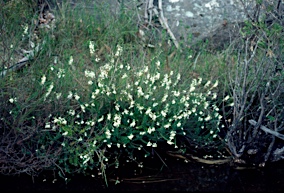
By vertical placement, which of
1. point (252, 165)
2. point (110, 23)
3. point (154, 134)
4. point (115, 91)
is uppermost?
point (110, 23)

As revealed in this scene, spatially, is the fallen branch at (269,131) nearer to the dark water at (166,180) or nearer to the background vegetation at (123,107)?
the background vegetation at (123,107)

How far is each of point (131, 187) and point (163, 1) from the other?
3856mm

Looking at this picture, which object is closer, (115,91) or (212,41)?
(115,91)

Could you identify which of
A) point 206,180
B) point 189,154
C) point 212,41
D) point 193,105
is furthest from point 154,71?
point 212,41

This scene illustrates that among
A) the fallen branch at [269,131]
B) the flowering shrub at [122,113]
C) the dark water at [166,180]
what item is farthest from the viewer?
the fallen branch at [269,131]

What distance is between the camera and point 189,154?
5453 millimetres

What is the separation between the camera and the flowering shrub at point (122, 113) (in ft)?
15.6

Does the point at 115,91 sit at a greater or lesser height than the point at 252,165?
greater

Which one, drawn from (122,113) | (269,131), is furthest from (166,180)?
(269,131)

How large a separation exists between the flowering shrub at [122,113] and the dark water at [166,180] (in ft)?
0.73

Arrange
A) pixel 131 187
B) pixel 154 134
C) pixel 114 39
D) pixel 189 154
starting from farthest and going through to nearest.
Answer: pixel 114 39 → pixel 189 154 → pixel 154 134 → pixel 131 187

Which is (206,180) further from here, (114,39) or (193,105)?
(114,39)

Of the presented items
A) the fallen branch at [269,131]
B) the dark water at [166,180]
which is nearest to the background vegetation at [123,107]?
the fallen branch at [269,131]

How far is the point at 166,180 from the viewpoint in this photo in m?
4.89
